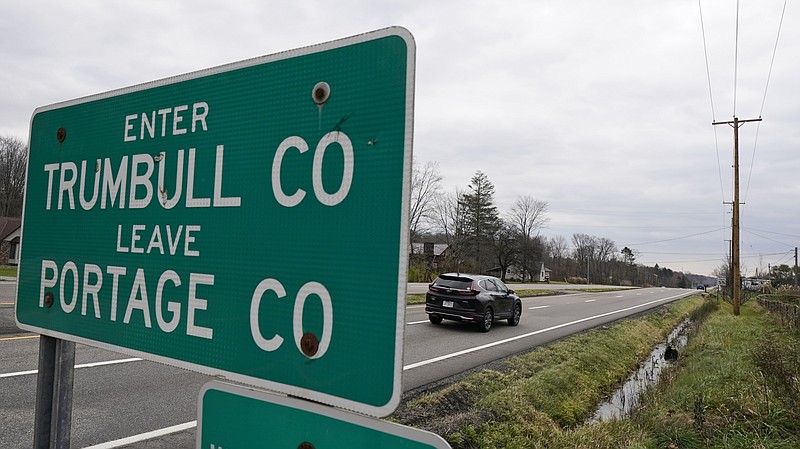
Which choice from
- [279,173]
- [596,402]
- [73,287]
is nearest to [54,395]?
[73,287]

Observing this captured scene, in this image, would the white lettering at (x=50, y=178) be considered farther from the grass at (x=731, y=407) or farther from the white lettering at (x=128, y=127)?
the grass at (x=731, y=407)

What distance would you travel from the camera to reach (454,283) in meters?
14.0

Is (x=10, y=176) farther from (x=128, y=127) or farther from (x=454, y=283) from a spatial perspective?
(x=128, y=127)

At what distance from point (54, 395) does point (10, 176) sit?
197ft

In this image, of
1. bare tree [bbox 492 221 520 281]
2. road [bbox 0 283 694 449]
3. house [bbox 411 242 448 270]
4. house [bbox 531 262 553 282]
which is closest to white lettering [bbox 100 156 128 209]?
road [bbox 0 283 694 449]

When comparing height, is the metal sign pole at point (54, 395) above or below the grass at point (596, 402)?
above

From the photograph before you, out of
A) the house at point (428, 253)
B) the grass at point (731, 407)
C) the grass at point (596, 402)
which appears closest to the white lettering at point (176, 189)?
the grass at point (596, 402)

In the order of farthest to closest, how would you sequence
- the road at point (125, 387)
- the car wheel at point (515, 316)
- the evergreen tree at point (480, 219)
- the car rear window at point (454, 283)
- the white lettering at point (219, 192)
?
the evergreen tree at point (480, 219) → the car wheel at point (515, 316) → the car rear window at point (454, 283) → the road at point (125, 387) → the white lettering at point (219, 192)

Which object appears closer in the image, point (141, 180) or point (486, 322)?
point (141, 180)

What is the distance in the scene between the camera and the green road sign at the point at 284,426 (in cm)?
94

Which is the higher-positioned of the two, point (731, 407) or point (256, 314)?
point (256, 314)

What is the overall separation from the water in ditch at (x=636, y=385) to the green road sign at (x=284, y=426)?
6.33m

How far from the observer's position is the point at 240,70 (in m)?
1.30

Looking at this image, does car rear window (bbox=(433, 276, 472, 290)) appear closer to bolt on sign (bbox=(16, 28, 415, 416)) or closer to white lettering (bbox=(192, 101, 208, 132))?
bolt on sign (bbox=(16, 28, 415, 416))
